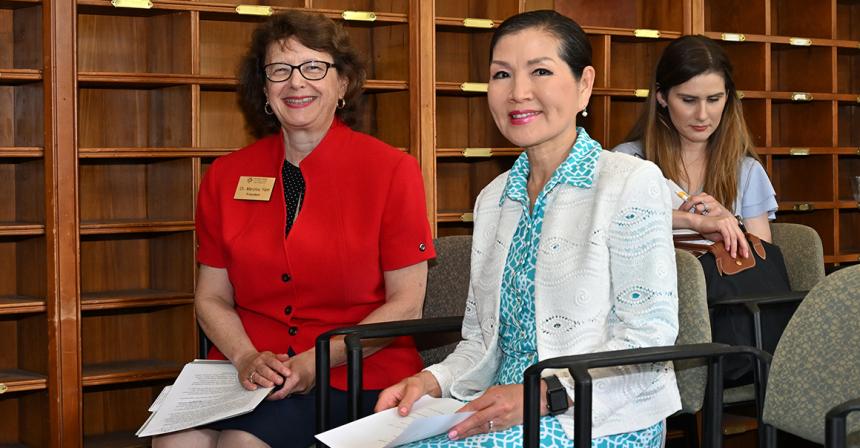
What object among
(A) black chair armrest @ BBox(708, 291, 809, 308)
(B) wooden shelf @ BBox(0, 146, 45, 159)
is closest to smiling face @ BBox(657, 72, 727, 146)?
(A) black chair armrest @ BBox(708, 291, 809, 308)

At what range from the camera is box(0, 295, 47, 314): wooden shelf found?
3410mm

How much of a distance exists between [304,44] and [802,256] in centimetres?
158

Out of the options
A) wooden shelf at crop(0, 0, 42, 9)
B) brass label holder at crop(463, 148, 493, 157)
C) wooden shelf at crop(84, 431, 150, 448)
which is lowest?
wooden shelf at crop(84, 431, 150, 448)

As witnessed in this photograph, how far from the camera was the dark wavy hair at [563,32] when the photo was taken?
2.05 m

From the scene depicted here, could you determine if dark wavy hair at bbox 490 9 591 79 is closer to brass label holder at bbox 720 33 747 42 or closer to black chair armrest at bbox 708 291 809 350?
black chair armrest at bbox 708 291 809 350

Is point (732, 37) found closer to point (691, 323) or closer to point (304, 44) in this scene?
point (304, 44)

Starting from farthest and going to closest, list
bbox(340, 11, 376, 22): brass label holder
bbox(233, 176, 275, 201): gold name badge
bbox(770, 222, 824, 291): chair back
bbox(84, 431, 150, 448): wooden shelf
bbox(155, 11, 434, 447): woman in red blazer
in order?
bbox(340, 11, 376, 22): brass label holder
bbox(84, 431, 150, 448): wooden shelf
bbox(770, 222, 824, 291): chair back
bbox(233, 176, 275, 201): gold name badge
bbox(155, 11, 434, 447): woman in red blazer

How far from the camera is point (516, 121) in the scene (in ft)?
6.74

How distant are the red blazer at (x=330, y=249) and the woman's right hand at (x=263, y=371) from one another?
141mm

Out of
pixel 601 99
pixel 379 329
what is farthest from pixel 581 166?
pixel 601 99

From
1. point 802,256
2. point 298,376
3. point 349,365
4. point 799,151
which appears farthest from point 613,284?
point 799,151

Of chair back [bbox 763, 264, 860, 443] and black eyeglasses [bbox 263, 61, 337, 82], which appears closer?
chair back [bbox 763, 264, 860, 443]

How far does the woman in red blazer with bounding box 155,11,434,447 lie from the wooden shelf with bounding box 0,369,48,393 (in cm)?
94

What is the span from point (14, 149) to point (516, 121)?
A: 79.5 inches
